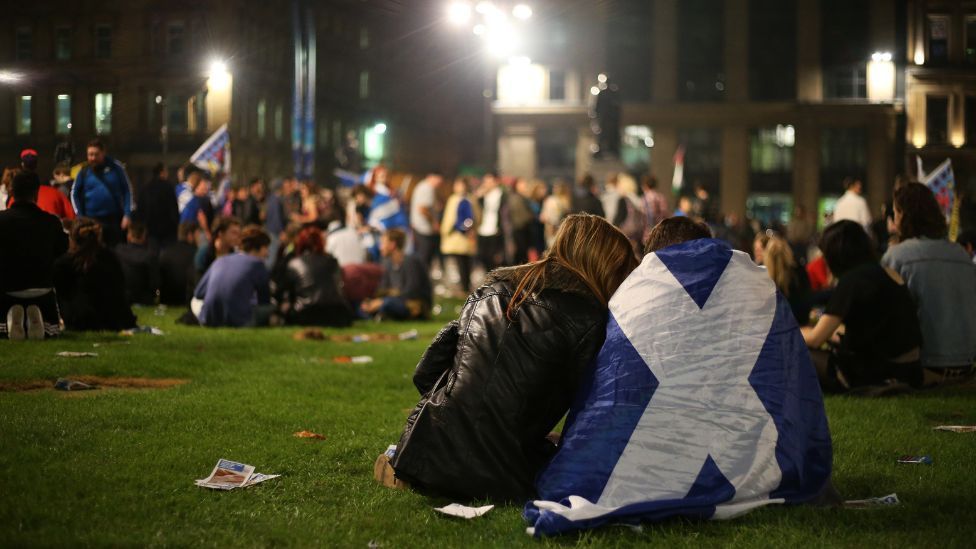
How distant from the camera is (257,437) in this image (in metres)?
7.42

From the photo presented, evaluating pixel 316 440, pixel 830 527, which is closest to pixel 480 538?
pixel 830 527

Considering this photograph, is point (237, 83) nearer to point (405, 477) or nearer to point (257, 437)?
point (257, 437)

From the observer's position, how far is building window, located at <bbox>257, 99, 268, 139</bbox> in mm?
21328

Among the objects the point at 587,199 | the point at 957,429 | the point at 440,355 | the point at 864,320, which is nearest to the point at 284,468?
the point at 440,355

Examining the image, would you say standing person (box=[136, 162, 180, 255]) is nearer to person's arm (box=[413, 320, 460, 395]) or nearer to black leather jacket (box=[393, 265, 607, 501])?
person's arm (box=[413, 320, 460, 395])

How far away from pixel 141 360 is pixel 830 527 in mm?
6820

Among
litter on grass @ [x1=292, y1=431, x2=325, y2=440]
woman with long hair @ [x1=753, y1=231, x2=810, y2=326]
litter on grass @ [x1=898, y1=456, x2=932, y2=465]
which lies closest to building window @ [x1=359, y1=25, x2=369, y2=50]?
woman with long hair @ [x1=753, y1=231, x2=810, y2=326]

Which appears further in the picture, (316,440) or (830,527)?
(316,440)

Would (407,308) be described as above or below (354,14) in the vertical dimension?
below

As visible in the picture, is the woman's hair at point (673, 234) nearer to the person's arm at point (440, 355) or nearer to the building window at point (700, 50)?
the person's arm at point (440, 355)

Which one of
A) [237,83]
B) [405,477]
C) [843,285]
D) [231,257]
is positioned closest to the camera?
[405,477]

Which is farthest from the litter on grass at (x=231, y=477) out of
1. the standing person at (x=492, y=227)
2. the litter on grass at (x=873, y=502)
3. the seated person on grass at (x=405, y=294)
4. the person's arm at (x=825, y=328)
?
the standing person at (x=492, y=227)

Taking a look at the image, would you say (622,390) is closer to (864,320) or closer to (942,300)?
(864,320)

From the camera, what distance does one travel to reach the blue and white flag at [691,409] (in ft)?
17.2
